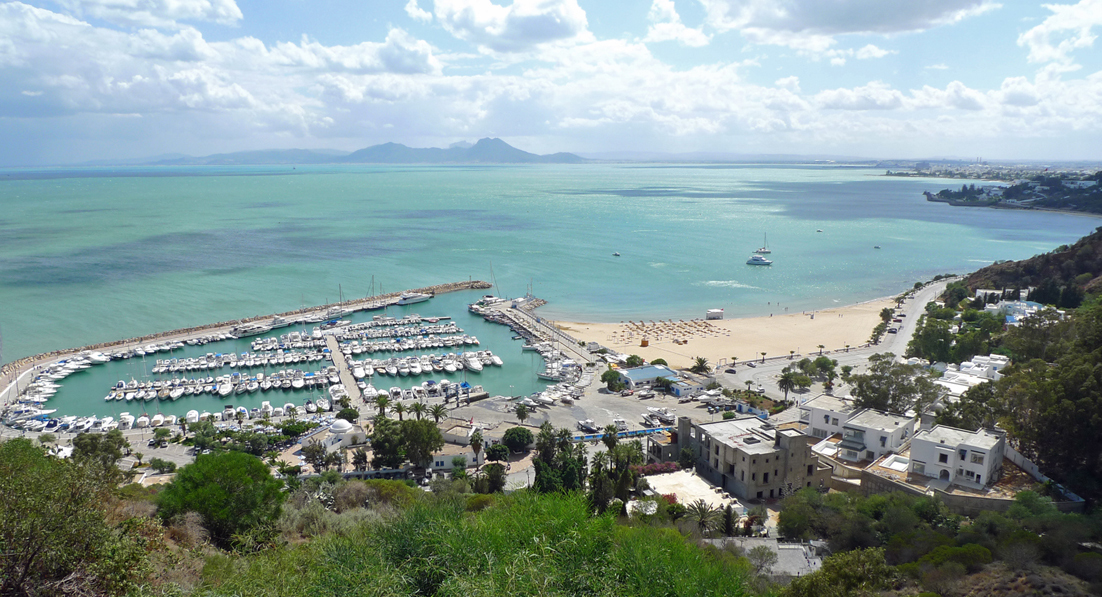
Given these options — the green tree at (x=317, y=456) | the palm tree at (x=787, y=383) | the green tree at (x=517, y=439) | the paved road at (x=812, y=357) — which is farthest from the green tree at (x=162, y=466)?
the palm tree at (x=787, y=383)

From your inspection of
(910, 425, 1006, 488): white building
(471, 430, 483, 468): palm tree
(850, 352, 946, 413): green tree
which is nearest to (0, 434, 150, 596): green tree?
(471, 430, 483, 468): palm tree

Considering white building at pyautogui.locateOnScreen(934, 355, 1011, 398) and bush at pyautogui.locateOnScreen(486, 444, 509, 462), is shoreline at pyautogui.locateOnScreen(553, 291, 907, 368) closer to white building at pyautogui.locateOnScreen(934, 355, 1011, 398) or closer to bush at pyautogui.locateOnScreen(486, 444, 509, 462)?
white building at pyautogui.locateOnScreen(934, 355, 1011, 398)

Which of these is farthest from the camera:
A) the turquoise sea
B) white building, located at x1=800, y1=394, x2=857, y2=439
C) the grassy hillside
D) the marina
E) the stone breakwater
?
the turquoise sea

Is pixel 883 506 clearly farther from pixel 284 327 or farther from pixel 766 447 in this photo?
pixel 284 327

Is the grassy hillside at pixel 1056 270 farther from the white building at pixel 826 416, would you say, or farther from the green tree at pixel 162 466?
the green tree at pixel 162 466

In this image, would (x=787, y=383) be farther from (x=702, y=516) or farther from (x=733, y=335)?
(x=733, y=335)
